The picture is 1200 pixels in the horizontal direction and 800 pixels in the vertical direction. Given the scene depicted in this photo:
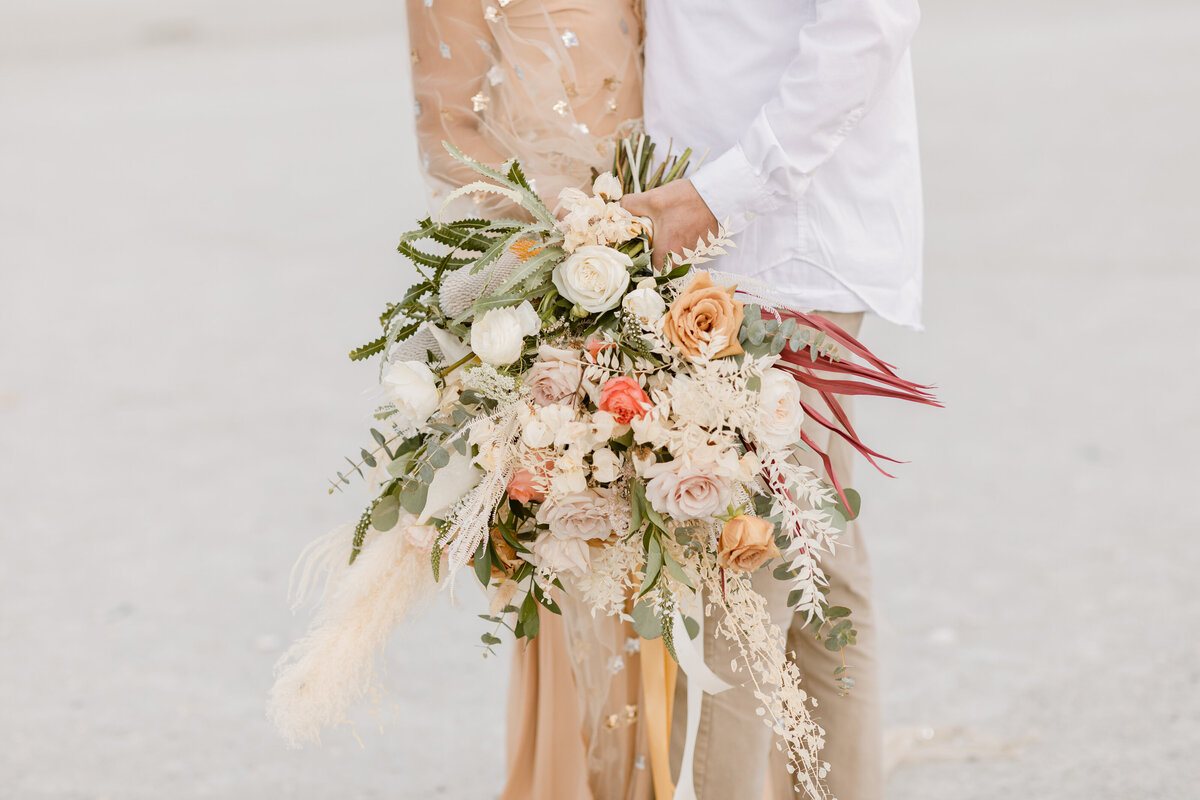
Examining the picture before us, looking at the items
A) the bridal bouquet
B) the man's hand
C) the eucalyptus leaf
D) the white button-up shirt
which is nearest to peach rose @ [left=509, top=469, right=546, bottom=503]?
the bridal bouquet

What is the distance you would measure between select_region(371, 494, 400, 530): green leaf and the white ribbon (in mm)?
407

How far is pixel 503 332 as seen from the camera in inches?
54.9

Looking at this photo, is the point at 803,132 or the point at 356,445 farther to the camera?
the point at 356,445

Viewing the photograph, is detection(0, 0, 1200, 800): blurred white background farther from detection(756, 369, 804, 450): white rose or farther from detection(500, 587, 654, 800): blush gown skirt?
detection(756, 369, 804, 450): white rose

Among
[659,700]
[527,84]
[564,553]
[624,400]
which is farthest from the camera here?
[659,700]

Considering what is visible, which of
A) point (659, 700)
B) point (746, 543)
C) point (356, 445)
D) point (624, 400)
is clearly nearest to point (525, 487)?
point (624, 400)

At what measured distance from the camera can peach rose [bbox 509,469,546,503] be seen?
142cm

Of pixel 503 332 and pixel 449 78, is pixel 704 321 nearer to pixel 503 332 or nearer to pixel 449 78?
pixel 503 332

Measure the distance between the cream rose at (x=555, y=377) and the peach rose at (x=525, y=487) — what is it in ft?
0.30

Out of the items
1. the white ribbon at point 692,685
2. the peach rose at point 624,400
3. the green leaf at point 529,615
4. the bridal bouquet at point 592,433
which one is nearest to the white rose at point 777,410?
the bridal bouquet at point 592,433

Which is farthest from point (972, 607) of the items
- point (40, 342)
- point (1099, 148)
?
point (1099, 148)

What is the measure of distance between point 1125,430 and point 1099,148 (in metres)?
4.27

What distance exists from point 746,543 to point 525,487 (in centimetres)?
28

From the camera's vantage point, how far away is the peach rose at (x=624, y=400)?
4.45ft
